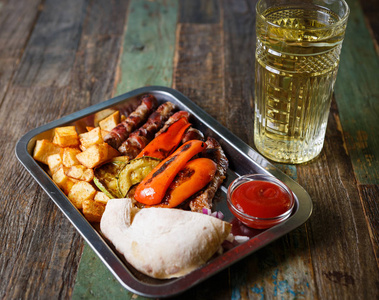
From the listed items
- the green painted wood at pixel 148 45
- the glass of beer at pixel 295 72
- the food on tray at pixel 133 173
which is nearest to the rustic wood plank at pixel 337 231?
the glass of beer at pixel 295 72

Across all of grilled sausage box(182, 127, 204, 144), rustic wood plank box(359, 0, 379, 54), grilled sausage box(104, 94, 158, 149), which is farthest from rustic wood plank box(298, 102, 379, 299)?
rustic wood plank box(359, 0, 379, 54)

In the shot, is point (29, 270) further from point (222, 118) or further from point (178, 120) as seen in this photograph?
point (222, 118)

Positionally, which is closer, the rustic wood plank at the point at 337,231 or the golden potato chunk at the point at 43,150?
the rustic wood plank at the point at 337,231

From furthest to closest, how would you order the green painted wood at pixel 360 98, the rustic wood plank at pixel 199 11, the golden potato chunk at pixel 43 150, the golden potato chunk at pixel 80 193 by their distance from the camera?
1. the rustic wood plank at pixel 199 11
2. the green painted wood at pixel 360 98
3. the golden potato chunk at pixel 43 150
4. the golden potato chunk at pixel 80 193

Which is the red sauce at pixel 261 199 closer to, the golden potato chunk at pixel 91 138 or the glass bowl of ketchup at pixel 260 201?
the glass bowl of ketchup at pixel 260 201

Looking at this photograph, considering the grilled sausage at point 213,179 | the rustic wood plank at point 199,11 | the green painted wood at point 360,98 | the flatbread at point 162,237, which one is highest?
the flatbread at point 162,237

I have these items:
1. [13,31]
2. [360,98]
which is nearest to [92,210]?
[360,98]

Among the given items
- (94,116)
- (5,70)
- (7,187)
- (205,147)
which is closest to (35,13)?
(5,70)
